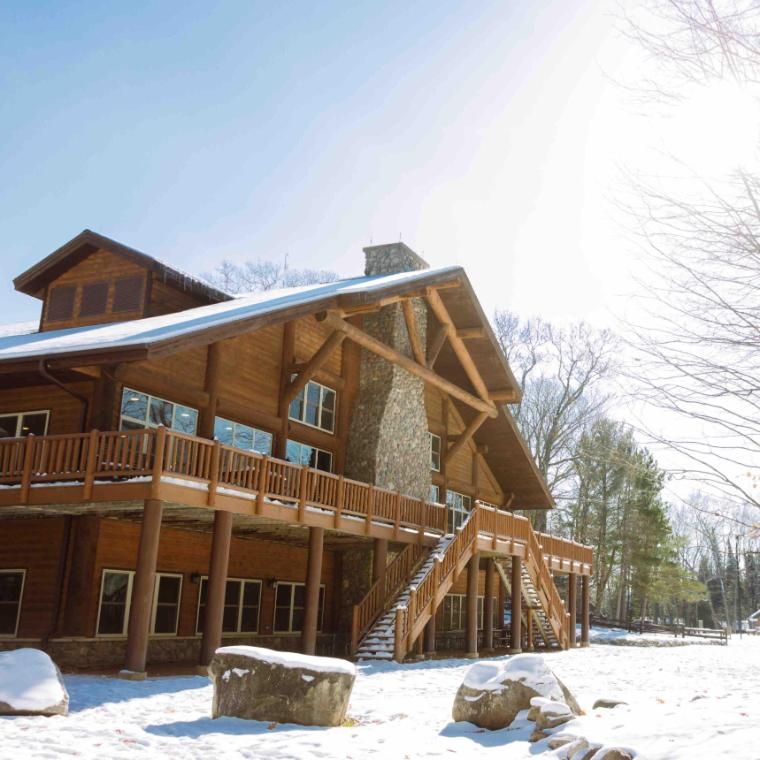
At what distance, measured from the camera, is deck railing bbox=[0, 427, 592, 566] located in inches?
603

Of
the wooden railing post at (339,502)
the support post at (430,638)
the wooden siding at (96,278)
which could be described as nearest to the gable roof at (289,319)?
the wooden siding at (96,278)

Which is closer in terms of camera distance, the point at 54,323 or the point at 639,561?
the point at 54,323

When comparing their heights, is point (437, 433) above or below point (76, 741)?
above

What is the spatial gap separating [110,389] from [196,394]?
232 centimetres

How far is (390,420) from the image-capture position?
25875 millimetres

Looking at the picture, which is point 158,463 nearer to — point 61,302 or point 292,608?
point 61,302

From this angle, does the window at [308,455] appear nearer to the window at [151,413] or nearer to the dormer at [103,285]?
the window at [151,413]

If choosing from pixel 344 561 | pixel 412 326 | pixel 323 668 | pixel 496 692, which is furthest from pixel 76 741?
pixel 412 326

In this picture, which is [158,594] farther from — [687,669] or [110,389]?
[687,669]

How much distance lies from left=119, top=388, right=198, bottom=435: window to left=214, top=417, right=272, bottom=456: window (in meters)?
0.81

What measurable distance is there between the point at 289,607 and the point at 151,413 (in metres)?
8.22

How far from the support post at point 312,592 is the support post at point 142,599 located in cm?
521

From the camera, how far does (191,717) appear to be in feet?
36.6

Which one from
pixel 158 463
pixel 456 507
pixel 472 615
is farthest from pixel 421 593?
pixel 456 507
